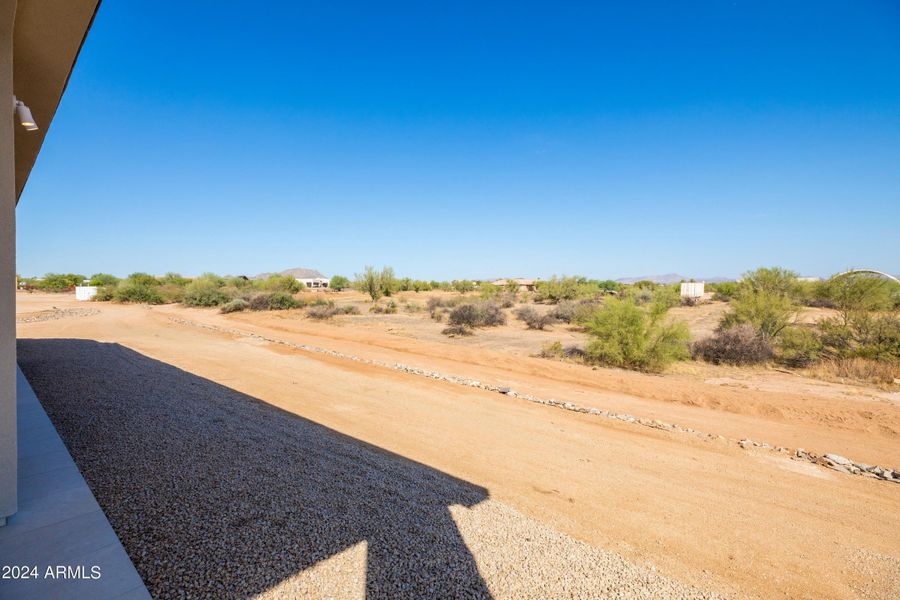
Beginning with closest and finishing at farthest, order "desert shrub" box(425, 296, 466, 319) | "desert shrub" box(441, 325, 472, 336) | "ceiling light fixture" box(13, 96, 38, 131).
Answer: "ceiling light fixture" box(13, 96, 38, 131)
"desert shrub" box(441, 325, 472, 336)
"desert shrub" box(425, 296, 466, 319)

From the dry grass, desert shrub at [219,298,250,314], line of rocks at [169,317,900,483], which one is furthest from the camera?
desert shrub at [219,298,250,314]

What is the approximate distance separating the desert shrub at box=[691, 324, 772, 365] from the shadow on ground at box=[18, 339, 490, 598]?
41.2 ft

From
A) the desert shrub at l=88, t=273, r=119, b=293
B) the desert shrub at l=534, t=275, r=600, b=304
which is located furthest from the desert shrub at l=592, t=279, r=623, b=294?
the desert shrub at l=88, t=273, r=119, b=293

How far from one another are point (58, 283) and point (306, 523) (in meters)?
76.1

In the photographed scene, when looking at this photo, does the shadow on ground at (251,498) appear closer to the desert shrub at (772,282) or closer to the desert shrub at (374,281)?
the desert shrub at (772,282)

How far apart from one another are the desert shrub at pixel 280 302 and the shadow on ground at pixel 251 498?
24146 mm

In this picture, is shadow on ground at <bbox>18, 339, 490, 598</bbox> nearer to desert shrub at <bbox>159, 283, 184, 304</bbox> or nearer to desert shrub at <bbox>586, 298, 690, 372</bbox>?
desert shrub at <bbox>586, 298, 690, 372</bbox>

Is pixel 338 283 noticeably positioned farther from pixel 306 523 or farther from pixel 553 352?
pixel 306 523

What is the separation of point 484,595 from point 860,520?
170 inches

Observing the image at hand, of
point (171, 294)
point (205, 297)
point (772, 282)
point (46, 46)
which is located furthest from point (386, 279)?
point (46, 46)

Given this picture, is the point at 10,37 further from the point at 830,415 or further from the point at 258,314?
the point at 258,314

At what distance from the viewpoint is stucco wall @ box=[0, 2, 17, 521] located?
2.56 metres

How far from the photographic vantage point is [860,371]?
421 inches

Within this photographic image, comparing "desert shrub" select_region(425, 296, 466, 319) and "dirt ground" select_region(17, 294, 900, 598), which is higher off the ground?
"desert shrub" select_region(425, 296, 466, 319)
